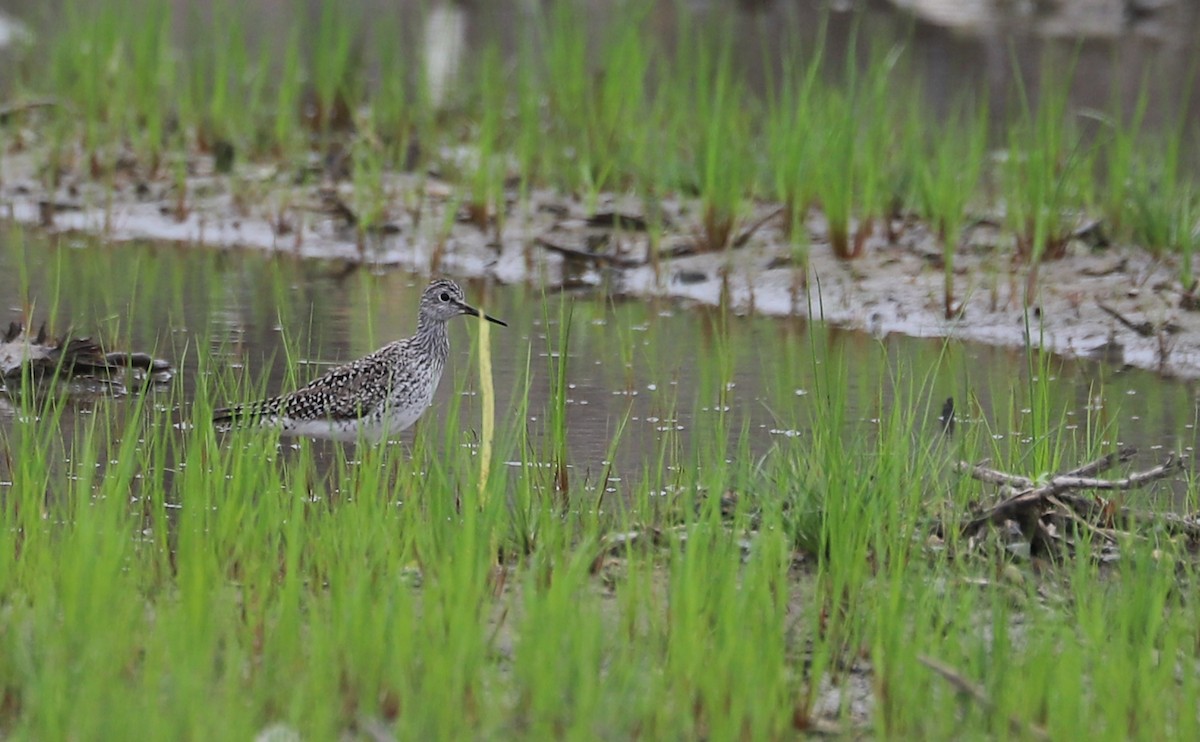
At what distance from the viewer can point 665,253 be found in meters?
9.84

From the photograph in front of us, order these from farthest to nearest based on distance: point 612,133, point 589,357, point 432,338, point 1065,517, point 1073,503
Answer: point 612,133 < point 589,357 < point 432,338 < point 1073,503 < point 1065,517

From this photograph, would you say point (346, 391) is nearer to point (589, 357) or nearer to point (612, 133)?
point (589, 357)

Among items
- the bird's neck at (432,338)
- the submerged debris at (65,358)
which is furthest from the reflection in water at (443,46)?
the bird's neck at (432,338)

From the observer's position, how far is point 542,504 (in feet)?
15.8

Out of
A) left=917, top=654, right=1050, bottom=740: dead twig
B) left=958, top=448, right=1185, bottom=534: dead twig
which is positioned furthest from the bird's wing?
left=917, top=654, right=1050, bottom=740: dead twig

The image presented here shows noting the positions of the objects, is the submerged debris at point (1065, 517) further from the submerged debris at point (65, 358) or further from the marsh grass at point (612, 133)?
the marsh grass at point (612, 133)

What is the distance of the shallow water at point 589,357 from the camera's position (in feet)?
21.7

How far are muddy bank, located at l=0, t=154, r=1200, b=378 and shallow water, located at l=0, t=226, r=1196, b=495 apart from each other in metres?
0.28

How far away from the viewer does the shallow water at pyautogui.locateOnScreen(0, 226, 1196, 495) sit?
663cm

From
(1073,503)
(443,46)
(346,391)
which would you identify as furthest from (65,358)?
(443,46)

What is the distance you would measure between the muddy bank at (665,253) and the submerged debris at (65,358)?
1651mm

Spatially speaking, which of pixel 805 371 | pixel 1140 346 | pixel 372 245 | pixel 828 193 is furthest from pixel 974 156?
pixel 372 245

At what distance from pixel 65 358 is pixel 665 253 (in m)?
3.53

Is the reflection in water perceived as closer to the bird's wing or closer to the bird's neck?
the bird's neck
